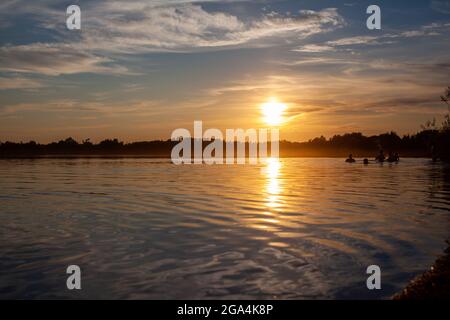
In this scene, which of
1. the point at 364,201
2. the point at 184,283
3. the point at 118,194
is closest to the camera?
the point at 184,283

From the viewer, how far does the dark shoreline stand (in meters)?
8.32

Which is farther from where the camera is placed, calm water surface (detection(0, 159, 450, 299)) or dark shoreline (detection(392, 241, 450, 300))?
calm water surface (detection(0, 159, 450, 299))

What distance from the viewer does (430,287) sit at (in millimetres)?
8852

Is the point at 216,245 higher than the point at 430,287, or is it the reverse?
the point at 430,287

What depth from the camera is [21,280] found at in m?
10.2

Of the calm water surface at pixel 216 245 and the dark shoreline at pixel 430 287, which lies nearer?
the dark shoreline at pixel 430 287

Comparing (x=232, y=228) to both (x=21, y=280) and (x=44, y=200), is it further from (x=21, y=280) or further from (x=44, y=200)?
(x=44, y=200)

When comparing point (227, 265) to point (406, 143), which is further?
point (406, 143)

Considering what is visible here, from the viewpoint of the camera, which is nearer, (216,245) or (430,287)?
(430,287)

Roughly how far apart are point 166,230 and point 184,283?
20.3 feet

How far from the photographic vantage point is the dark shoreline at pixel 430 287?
832 cm

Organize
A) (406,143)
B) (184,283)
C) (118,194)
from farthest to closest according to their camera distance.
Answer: (406,143)
(118,194)
(184,283)
